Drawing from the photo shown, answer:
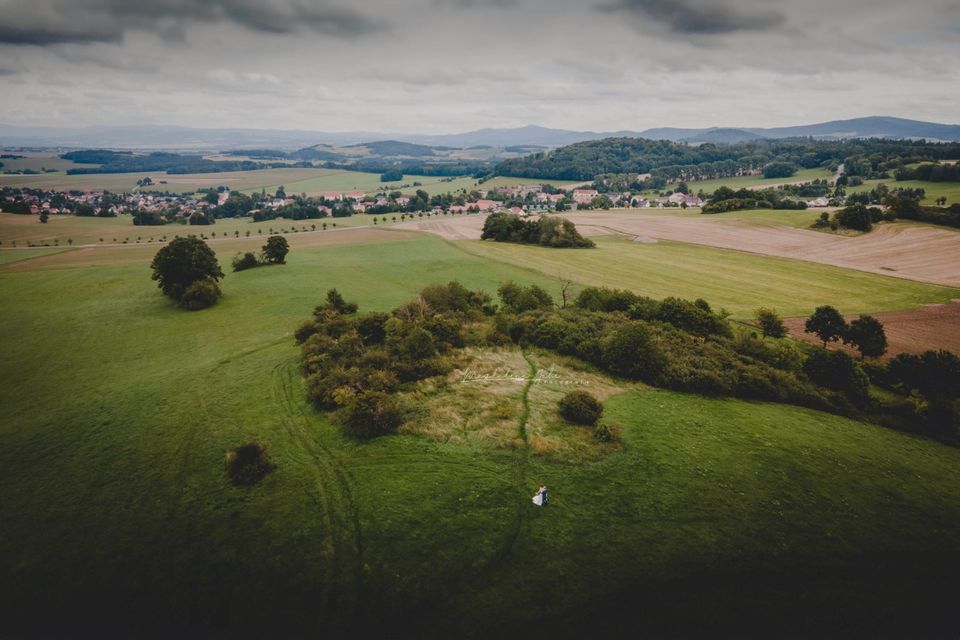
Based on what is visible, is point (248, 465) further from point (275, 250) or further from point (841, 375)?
point (275, 250)

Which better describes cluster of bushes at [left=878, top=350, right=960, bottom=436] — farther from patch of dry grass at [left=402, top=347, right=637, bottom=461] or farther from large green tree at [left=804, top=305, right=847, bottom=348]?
patch of dry grass at [left=402, top=347, right=637, bottom=461]

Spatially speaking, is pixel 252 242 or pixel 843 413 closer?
pixel 843 413

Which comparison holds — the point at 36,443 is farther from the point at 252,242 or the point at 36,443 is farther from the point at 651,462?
the point at 252,242

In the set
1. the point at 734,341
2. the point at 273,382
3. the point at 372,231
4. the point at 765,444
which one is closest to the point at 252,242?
the point at 372,231

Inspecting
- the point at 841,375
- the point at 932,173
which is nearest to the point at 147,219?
the point at 841,375

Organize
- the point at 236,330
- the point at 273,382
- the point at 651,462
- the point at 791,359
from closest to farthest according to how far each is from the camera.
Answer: the point at 651,462, the point at 273,382, the point at 791,359, the point at 236,330

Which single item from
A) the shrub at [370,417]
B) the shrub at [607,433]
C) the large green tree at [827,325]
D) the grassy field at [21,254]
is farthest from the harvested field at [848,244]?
the grassy field at [21,254]

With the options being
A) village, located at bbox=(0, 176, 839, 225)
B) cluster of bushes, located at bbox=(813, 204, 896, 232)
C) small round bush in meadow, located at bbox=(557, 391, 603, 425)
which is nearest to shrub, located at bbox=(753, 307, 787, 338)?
small round bush in meadow, located at bbox=(557, 391, 603, 425)
